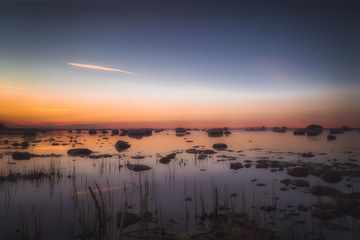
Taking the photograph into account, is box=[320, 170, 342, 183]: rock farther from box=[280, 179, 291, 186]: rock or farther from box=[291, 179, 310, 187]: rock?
box=[280, 179, 291, 186]: rock

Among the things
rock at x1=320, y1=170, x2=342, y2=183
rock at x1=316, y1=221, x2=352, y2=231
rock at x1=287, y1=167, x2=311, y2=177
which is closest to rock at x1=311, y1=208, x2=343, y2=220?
rock at x1=316, y1=221, x2=352, y2=231

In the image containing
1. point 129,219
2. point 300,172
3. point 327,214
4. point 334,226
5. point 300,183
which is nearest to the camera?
point 334,226

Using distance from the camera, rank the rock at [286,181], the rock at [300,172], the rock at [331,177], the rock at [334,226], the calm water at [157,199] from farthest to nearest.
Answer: the rock at [300,172] → the rock at [331,177] → the rock at [286,181] → the calm water at [157,199] → the rock at [334,226]

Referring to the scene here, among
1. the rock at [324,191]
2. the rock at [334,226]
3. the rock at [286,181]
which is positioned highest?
the rock at [324,191]

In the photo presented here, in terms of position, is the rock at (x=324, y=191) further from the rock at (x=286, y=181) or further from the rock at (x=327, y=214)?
the rock at (x=327, y=214)

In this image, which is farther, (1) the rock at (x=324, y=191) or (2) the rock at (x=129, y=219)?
(1) the rock at (x=324, y=191)

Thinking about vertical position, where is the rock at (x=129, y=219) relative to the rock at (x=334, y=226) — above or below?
above

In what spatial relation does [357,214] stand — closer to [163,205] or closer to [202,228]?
[202,228]

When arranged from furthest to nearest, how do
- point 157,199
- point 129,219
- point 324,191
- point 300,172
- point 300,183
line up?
point 300,172 → point 300,183 → point 324,191 → point 157,199 → point 129,219

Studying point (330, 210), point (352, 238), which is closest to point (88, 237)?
point (352, 238)

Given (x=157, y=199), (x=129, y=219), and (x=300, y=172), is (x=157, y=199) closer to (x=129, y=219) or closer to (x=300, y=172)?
(x=129, y=219)

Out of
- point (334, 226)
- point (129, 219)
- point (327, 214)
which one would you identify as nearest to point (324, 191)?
point (327, 214)

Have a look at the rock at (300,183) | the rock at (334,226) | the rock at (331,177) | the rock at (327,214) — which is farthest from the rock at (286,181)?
the rock at (334,226)

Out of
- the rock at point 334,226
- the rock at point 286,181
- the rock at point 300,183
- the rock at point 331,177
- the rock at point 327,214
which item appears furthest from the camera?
the rock at point 331,177
